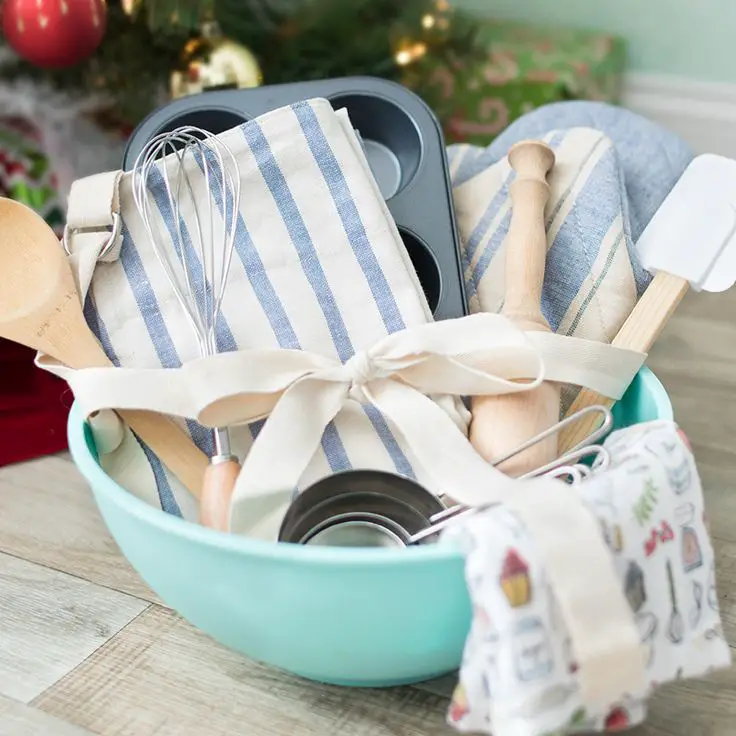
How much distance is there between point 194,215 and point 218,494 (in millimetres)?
177

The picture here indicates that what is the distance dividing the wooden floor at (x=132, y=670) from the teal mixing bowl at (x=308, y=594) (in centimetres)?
3

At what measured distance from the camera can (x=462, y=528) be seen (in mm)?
363

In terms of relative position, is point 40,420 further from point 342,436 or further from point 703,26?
point 703,26

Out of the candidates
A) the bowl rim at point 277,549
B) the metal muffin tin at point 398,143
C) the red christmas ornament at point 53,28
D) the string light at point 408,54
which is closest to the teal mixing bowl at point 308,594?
the bowl rim at point 277,549

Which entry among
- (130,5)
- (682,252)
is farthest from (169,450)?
(130,5)

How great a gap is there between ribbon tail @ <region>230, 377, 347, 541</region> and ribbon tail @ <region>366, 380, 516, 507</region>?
0.09 feet

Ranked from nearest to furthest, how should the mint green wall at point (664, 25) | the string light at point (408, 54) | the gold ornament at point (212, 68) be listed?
the gold ornament at point (212, 68) → the string light at point (408, 54) → the mint green wall at point (664, 25)

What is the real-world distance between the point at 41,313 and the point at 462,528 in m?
0.26

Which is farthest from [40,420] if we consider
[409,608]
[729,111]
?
[729,111]

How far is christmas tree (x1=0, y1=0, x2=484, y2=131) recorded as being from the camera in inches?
31.7

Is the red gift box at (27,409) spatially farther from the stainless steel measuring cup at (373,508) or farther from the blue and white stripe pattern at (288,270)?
the stainless steel measuring cup at (373,508)

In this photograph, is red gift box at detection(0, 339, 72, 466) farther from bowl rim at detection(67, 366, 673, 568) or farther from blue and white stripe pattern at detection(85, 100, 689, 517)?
bowl rim at detection(67, 366, 673, 568)

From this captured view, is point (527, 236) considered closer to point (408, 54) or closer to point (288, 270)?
point (288, 270)

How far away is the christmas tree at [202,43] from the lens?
0.80 m
